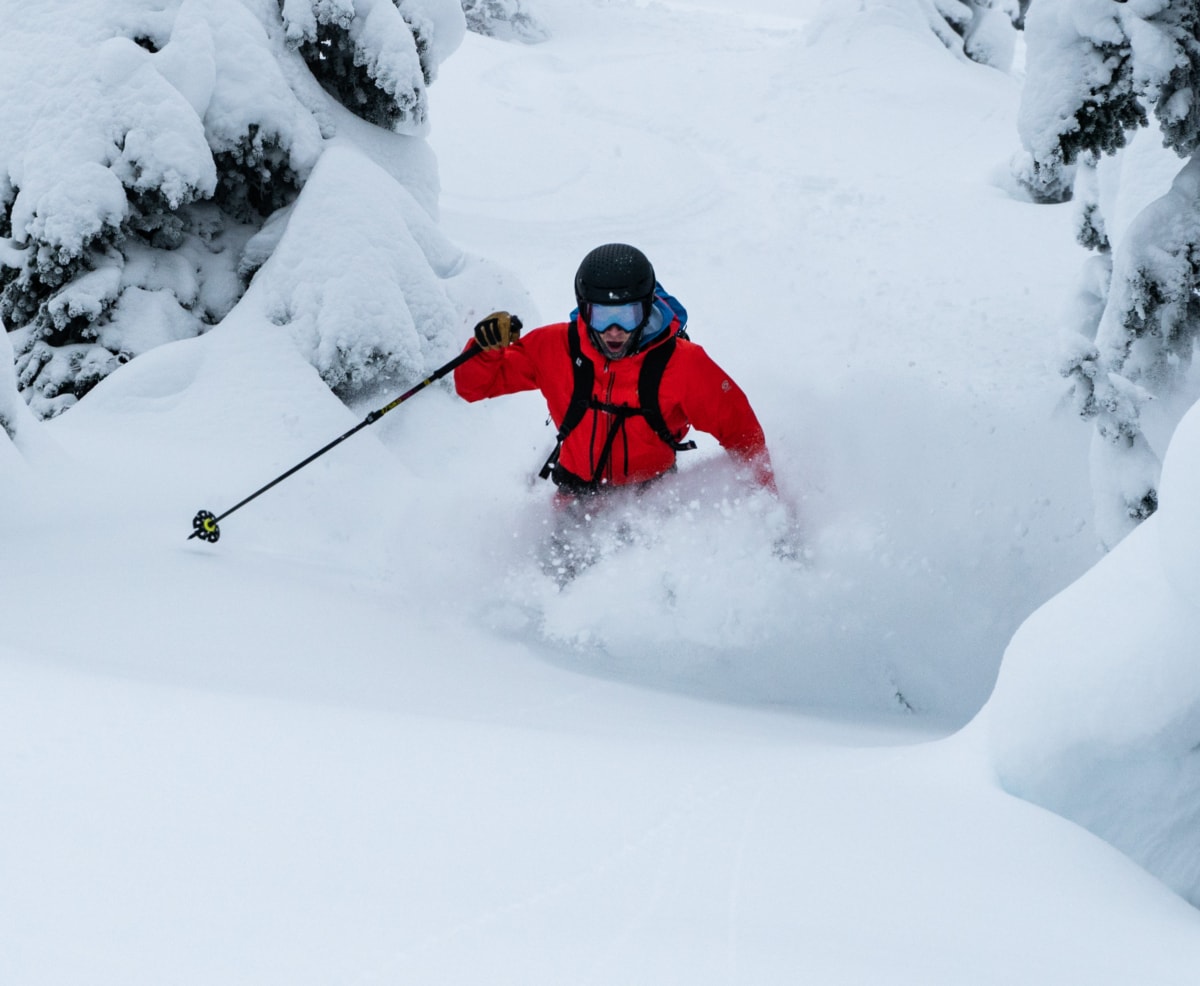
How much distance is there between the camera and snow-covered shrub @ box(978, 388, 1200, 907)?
269cm

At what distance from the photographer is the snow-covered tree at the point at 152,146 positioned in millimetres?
6832

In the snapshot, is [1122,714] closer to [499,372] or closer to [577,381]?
[577,381]

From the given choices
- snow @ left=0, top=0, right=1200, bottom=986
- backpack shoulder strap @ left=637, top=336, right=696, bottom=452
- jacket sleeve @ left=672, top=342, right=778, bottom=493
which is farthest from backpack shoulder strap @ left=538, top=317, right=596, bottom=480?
snow @ left=0, top=0, right=1200, bottom=986

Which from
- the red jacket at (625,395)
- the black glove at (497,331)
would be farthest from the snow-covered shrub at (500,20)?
the black glove at (497,331)

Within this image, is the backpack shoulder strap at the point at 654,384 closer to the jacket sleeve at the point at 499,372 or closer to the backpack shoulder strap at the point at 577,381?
the backpack shoulder strap at the point at 577,381

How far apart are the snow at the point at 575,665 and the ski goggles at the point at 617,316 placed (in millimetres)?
1156

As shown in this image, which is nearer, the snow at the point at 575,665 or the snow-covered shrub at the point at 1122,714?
the snow at the point at 575,665

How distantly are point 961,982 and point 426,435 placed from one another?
6383 mm

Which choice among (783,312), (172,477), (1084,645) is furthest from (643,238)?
(1084,645)

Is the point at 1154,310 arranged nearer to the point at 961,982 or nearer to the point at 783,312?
the point at 961,982

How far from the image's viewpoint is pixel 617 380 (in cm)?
572

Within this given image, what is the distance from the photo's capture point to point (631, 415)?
5.78 meters

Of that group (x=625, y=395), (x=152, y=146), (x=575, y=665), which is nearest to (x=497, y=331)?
(x=625, y=395)

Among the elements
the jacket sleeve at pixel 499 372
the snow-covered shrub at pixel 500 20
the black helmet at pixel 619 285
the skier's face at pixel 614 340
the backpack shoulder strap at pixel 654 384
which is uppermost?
the black helmet at pixel 619 285
